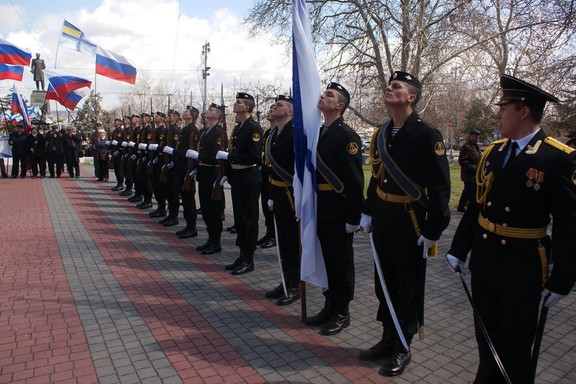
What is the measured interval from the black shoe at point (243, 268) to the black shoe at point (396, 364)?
287 cm

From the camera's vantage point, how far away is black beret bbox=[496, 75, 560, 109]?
2615 millimetres

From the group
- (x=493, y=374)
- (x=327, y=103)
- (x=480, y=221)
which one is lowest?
(x=493, y=374)

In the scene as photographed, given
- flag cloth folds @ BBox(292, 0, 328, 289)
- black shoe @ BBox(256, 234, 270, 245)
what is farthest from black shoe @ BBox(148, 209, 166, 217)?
flag cloth folds @ BBox(292, 0, 328, 289)

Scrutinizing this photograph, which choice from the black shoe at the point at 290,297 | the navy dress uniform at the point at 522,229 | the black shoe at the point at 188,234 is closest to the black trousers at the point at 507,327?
the navy dress uniform at the point at 522,229

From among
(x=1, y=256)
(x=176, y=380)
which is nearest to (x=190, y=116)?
(x=1, y=256)

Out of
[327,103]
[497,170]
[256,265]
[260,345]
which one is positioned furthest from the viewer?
[256,265]

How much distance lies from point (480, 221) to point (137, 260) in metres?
5.26

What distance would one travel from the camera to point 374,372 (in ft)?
11.9

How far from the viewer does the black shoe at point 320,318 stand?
14.9ft

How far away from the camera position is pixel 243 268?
6230mm

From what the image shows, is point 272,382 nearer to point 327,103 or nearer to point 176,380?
point 176,380

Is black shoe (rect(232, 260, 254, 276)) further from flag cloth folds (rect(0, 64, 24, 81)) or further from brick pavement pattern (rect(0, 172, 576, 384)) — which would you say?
flag cloth folds (rect(0, 64, 24, 81))

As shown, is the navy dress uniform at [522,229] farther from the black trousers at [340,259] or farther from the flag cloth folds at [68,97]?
the flag cloth folds at [68,97]

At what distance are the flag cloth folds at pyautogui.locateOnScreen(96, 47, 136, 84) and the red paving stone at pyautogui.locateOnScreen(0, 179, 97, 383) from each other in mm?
8039
